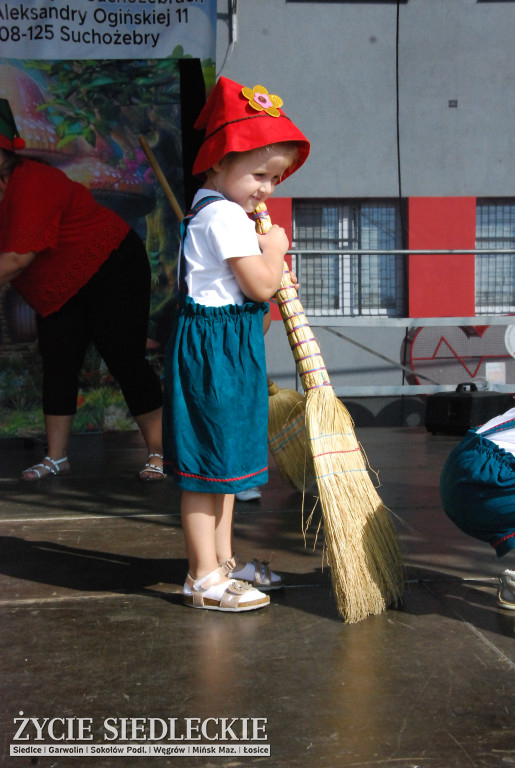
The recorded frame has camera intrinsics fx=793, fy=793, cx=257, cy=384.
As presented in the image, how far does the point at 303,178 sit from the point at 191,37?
66.5 inches

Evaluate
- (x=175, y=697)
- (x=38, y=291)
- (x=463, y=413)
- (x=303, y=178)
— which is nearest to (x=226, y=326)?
(x=175, y=697)

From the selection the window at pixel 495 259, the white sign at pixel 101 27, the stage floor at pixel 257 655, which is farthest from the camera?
the window at pixel 495 259

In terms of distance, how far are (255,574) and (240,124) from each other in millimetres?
1320

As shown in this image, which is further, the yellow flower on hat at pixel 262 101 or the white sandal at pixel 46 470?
the white sandal at pixel 46 470

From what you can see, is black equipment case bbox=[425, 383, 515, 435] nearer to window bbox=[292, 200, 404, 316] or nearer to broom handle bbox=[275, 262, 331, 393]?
window bbox=[292, 200, 404, 316]

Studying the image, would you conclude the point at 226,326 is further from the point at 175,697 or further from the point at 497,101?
the point at 497,101

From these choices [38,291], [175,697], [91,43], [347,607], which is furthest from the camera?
[91,43]

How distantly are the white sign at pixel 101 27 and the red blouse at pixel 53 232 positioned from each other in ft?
5.75

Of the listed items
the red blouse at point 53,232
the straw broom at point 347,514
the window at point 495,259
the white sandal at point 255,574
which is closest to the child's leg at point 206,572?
the white sandal at point 255,574

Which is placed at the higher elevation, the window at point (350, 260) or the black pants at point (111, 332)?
the window at point (350, 260)

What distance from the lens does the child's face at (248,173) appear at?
2.26 meters

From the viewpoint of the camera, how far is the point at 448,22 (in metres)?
6.68

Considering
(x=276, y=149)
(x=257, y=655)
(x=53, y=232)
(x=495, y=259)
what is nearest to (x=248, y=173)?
(x=276, y=149)

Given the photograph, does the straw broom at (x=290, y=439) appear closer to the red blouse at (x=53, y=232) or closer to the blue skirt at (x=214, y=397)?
the blue skirt at (x=214, y=397)
